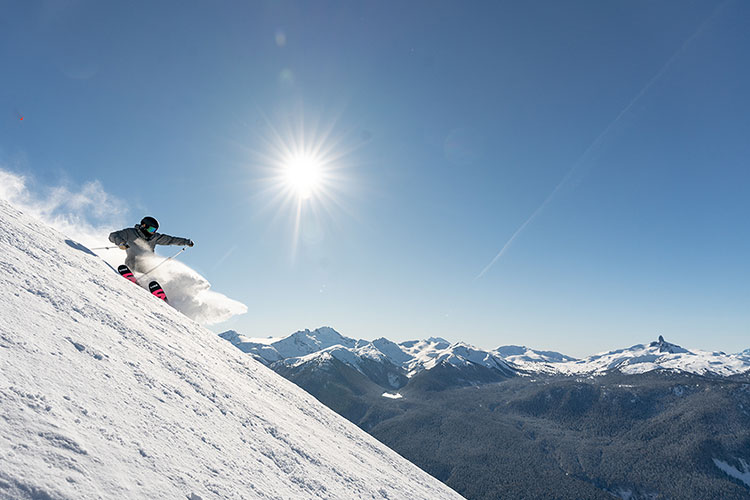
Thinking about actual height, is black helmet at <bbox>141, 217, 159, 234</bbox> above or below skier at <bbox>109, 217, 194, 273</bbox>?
above

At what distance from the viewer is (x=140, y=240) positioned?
51.6ft

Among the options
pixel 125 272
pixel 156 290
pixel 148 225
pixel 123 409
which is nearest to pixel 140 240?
pixel 148 225

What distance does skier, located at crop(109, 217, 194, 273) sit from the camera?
15172 millimetres

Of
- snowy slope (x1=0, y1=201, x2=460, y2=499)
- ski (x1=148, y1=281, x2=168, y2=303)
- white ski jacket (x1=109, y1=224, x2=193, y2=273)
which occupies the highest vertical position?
white ski jacket (x1=109, y1=224, x2=193, y2=273)

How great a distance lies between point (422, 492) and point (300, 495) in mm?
7739

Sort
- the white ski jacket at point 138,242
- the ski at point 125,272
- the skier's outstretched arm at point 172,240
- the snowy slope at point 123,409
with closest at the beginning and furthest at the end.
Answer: the snowy slope at point 123,409 → the ski at point 125,272 → the white ski jacket at point 138,242 → the skier's outstretched arm at point 172,240

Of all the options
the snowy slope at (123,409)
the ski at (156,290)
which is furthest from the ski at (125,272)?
the snowy slope at (123,409)

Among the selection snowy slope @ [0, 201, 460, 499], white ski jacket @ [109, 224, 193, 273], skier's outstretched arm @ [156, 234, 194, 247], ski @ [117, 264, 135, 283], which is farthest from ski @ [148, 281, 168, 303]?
snowy slope @ [0, 201, 460, 499]

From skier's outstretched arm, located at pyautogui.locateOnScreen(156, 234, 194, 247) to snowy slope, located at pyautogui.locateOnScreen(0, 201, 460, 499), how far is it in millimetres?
4343

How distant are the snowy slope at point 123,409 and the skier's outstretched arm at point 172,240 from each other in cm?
434

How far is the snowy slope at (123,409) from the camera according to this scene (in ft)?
12.4

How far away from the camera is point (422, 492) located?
Result: 12438mm

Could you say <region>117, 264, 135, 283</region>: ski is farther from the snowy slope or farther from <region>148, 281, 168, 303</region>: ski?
the snowy slope

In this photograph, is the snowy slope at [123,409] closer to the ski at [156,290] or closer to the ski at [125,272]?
the ski at [125,272]
